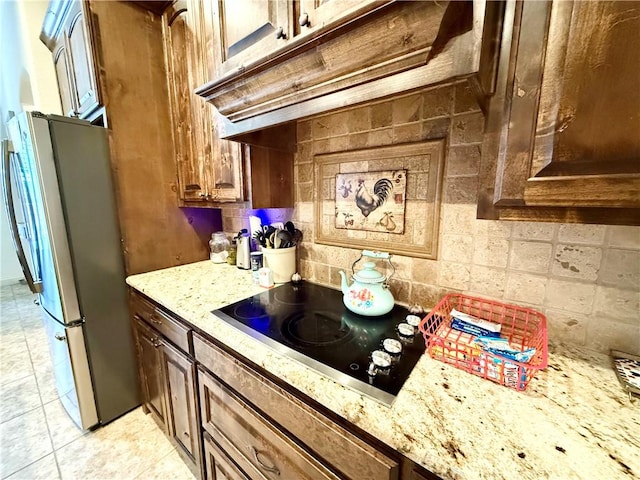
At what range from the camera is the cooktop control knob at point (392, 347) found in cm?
72

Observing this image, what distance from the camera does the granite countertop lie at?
0.42 m

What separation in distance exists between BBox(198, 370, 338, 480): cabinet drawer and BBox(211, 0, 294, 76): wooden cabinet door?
3.66 feet

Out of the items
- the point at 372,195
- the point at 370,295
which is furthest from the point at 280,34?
the point at 370,295

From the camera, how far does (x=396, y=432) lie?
0.48m

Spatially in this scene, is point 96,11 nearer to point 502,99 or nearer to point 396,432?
point 502,99

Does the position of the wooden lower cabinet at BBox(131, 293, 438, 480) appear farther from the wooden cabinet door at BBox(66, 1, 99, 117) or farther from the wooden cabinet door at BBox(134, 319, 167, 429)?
the wooden cabinet door at BBox(66, 1, 99, 117)

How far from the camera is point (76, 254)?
1.27m

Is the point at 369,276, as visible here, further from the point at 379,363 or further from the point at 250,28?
the point at 250,28

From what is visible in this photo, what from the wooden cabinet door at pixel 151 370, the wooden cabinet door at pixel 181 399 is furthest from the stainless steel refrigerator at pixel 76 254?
the wooden cabinet door at pixel 181 399

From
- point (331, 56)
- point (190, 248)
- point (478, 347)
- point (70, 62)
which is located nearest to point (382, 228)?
point (478, 347)

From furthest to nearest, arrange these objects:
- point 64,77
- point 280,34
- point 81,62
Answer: point 64,77 < point 81,62 < point 280,34

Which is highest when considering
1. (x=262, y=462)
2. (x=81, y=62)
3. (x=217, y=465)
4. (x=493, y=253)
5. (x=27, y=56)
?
(x=27, y=56)

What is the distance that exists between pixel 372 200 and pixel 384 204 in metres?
0.06

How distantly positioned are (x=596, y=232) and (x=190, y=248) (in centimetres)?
193
